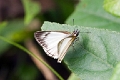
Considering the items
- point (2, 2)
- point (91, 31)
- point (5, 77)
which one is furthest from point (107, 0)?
point (2, 2)

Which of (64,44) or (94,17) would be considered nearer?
(64,44)

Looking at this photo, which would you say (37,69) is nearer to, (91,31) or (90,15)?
(90,15)

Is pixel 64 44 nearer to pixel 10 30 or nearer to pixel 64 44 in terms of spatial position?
pixel 64 44

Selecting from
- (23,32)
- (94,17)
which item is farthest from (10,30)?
(94,17)

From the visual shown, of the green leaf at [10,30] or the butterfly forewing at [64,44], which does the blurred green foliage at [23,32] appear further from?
the butterfly forewing at [64,44]

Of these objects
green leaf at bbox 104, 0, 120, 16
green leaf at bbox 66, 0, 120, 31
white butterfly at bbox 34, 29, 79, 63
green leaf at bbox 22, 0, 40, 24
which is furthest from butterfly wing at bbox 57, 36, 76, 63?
green leaf at bbox 22, 0, 40, 24
